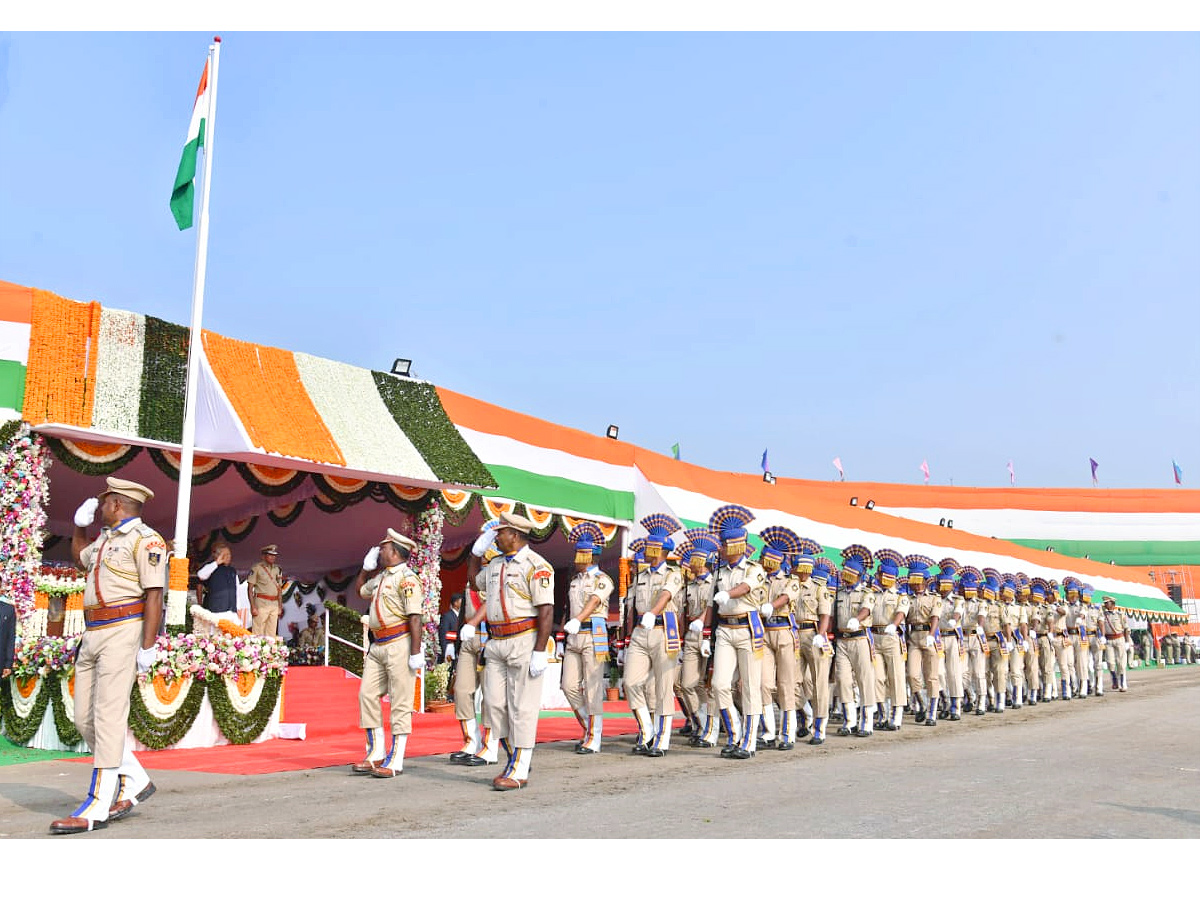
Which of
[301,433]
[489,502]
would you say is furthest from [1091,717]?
[301,433]

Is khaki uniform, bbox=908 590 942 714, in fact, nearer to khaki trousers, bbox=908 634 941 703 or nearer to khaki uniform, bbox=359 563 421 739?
khaki trousers, bbox=908 634 941 703

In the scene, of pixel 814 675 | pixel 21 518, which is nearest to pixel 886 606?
pixel 814 675

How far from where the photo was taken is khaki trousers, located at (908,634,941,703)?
50.6 ft

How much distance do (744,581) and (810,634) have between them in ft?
9.13

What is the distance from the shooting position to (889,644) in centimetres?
1427

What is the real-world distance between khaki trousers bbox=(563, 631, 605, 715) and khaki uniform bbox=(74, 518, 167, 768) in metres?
5.02

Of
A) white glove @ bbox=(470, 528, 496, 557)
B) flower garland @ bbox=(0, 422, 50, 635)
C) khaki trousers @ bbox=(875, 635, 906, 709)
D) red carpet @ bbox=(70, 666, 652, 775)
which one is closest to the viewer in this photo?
white glove @ bbox=(470, 528, 496, 557)

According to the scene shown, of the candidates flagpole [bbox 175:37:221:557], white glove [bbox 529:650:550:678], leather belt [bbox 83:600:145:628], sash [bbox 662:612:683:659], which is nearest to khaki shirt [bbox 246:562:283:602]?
flagpole [bbox 175:37:221:557]

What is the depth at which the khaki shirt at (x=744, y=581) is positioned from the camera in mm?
10586

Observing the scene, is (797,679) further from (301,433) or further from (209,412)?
(209,412)

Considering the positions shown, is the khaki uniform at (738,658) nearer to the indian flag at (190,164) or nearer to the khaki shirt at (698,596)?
the khaki shirt at (698,596)

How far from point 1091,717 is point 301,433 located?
40.7 ft

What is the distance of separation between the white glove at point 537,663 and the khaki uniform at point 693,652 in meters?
3.42

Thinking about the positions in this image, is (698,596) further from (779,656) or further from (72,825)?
(72,825)
